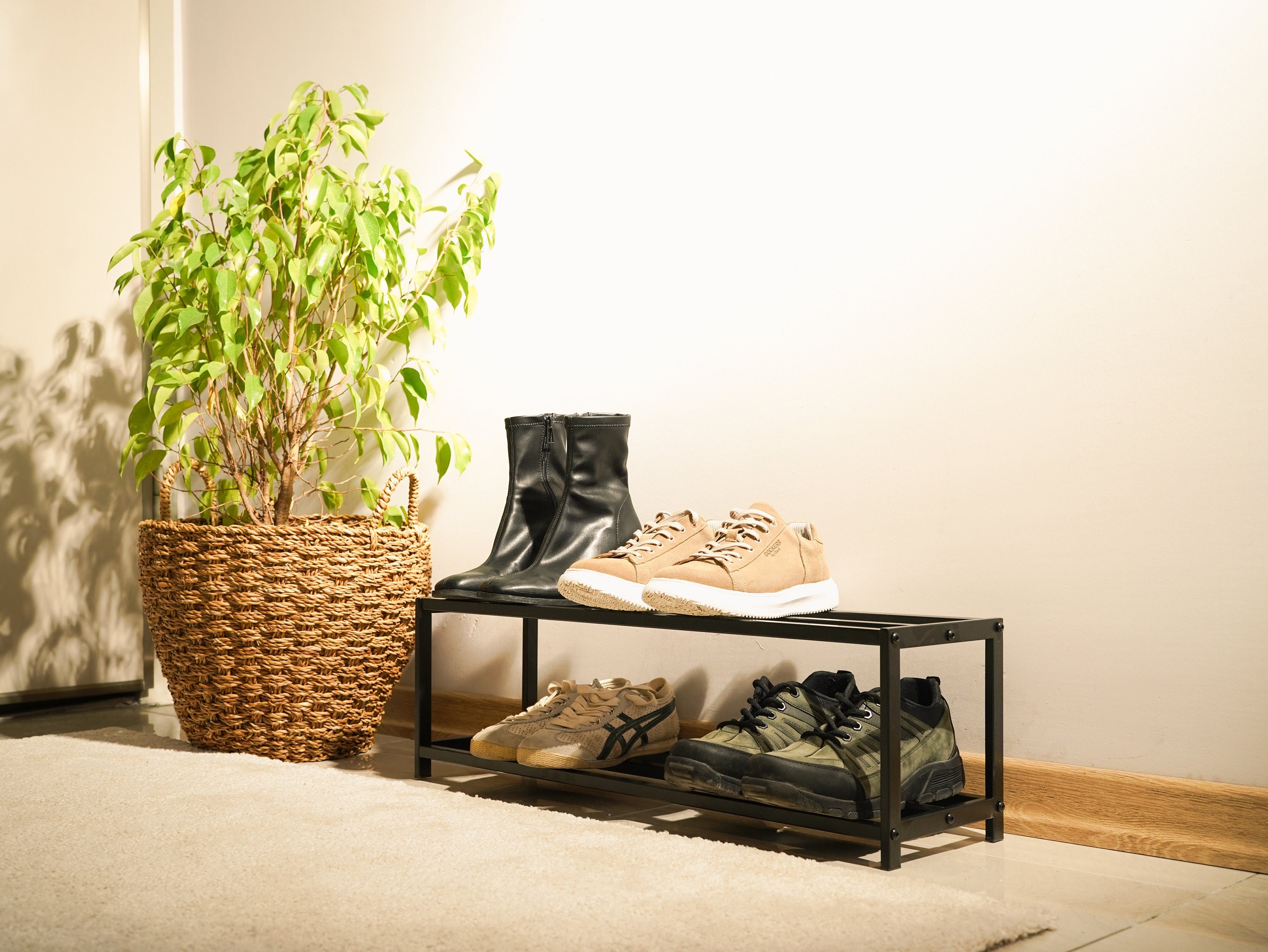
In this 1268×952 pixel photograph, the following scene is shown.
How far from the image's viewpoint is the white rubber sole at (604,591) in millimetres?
1375

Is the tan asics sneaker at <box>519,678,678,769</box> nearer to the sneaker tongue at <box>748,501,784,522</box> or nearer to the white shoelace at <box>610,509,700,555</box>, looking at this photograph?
the white shoelace at <box>610,509,700,555</box>

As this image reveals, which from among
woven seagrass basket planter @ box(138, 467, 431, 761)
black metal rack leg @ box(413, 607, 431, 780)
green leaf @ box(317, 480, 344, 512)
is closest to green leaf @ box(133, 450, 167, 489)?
woven seagrass basket planter @ box(138, 467, 431, 761)

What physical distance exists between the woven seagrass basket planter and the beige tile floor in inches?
5.0

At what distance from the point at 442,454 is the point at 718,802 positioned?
86 centimetres

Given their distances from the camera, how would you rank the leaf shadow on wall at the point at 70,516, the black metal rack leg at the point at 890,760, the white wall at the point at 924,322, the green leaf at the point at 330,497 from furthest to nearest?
the leaf shadow on wall at the point at 70,516
the green leaf at the point at 330,497
the white wall at the point at 924,322
the black metal rack leg at the point at 890,760

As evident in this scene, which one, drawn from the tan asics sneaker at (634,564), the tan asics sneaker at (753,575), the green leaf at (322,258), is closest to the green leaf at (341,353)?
the green leaf at (322,258)

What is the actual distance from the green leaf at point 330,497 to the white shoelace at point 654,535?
2.71 ft

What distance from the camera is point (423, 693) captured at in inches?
65.3

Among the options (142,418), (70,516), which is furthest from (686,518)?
(70,516)

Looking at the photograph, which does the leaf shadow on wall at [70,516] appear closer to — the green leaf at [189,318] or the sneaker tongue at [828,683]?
the green leaf at [189,318]

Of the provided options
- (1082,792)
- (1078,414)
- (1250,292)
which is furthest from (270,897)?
(1250,292)

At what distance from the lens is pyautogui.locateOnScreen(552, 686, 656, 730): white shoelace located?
4.92 feet

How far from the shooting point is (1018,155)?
1421 millimetres

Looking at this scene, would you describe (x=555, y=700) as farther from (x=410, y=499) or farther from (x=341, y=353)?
(x=341, y=353)
